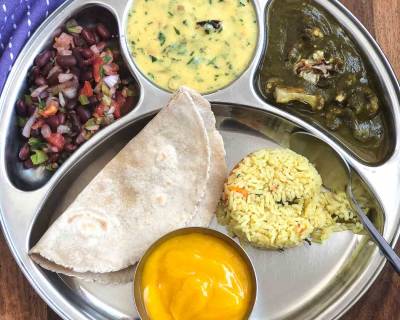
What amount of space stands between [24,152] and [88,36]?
724 millimetres

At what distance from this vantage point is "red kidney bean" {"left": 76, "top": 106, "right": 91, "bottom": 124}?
3274 millimetres

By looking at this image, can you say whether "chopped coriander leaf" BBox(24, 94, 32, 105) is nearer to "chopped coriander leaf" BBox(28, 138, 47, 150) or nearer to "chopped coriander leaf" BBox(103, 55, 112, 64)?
"chopped coriander leaf" BBox(28, 138, 47, 150)

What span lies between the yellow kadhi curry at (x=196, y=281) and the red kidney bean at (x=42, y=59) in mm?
1201

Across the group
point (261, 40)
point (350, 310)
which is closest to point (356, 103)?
point (261, 40)

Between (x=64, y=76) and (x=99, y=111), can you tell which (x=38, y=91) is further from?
(x=99, y=111)

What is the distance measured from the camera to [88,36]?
10.9 ft

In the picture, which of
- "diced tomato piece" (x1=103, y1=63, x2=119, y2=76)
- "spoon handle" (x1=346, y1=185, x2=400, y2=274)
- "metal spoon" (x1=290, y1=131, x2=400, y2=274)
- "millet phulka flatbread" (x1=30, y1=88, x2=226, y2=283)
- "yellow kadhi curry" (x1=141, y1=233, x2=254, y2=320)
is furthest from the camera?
"diced tomato piece" (x1=103, y1=63, x2=119, y2=76)

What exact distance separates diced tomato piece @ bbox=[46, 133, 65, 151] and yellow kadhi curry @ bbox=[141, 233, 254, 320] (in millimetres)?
801

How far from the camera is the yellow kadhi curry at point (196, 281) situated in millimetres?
2850

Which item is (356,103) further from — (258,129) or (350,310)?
(350,310)

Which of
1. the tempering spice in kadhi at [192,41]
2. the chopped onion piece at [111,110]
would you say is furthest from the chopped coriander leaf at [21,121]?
the tempering spice in kadhi at [192,41]

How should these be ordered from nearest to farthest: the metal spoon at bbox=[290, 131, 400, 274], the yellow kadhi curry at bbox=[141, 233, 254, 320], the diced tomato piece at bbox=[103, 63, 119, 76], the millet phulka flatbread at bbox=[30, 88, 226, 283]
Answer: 1. the yellow kadhi curry at bbox=[141, 233, 254, 320]
2. the millet phulka flatbread at bbox=[30, 88, 226, 283]
3. the metal spoon at bbox=[290, 131, 400, 274]
4. the diced tomato piece at bbox=[103, 63, 119, 76]

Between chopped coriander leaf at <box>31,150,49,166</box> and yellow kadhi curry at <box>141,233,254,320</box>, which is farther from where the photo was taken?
chopped coriander leaf at <box>31,150,49,166</box>

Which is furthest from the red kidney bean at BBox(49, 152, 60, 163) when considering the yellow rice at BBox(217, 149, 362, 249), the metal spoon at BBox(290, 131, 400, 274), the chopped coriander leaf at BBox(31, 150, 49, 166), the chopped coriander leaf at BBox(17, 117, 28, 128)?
the metal spoon at BBox(290, 131, 400, 274)
